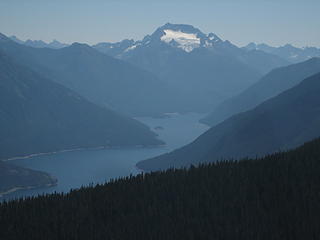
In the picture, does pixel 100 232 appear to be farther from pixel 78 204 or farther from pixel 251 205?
pixel 251 205

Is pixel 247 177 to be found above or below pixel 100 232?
above

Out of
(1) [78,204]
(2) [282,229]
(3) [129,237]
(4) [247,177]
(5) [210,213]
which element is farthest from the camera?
(4) [247,177]

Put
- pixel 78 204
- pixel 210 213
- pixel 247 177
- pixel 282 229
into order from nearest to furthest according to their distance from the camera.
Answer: pixel 282 229 → pixel 210 213 → pixel 78 204 → pixel 247 177

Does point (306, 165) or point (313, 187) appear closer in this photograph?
A: point (313, 187)

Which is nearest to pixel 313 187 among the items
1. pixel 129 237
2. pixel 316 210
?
pixel 316 210

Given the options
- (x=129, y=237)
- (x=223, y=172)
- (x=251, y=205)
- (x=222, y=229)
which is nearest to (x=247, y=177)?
(x=223, y=172)

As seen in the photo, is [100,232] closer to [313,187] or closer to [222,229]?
[222,229]
